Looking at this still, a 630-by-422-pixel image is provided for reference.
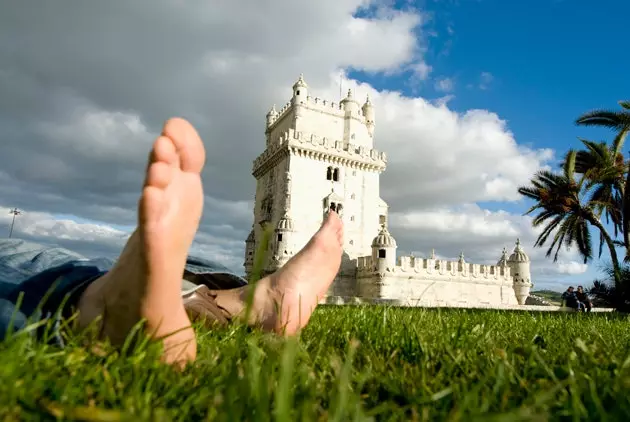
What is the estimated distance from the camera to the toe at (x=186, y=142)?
1.40 meters

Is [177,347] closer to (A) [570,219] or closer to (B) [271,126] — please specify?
(A) [570,219]

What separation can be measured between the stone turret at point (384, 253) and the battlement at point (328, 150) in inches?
220

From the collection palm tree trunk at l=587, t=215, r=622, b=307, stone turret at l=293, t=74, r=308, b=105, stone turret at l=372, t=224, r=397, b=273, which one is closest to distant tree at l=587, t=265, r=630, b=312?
palm tree trunk at l=587, t=215, r=622, b=307

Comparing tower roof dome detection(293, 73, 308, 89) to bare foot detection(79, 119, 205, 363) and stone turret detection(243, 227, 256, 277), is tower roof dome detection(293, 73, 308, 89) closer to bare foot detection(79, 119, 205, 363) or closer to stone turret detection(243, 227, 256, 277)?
stone turret detection(243, 227, 256, 277)

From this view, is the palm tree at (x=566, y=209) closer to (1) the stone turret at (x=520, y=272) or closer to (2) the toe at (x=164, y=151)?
(1) the stone turret at (x=520, y=272)

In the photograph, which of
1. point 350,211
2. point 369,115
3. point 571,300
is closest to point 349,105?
point 369,115

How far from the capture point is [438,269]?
23734mm

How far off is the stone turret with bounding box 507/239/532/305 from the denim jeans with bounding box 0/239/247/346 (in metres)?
27.9

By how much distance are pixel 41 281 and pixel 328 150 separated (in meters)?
23.4

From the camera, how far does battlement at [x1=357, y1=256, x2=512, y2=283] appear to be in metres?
22.5

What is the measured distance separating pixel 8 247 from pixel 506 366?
2.32 meters

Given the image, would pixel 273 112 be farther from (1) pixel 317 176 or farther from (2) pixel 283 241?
A: (2) pixel 283 241

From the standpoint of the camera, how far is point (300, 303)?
7.10 feet

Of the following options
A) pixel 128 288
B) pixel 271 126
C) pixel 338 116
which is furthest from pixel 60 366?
pixel 271 126
